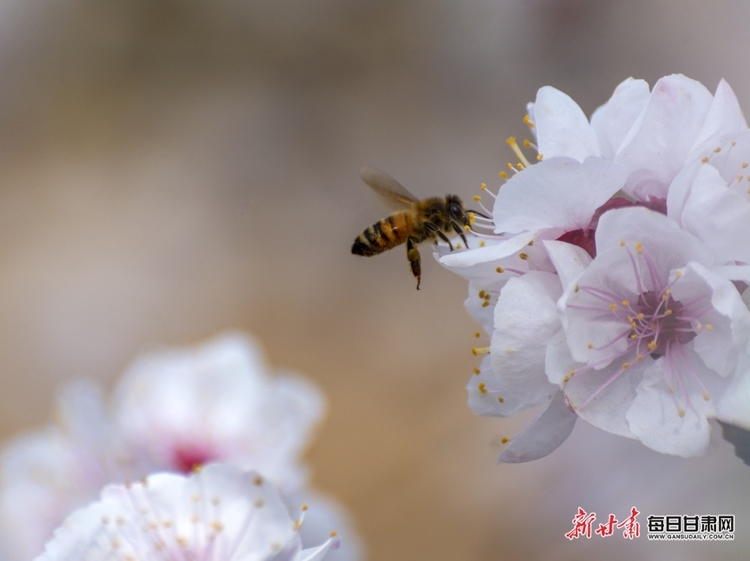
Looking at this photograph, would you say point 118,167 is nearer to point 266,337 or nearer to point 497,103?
point 266,337

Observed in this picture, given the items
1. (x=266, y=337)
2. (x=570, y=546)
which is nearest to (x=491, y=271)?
(x=570, y=546)

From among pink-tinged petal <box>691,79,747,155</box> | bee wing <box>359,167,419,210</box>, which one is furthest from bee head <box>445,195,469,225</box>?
pink-tinged petal <box>691,79,747,155</box>

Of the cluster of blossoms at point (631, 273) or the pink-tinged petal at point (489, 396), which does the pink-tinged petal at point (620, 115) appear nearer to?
the cluster of blossoms at point (631, 273)

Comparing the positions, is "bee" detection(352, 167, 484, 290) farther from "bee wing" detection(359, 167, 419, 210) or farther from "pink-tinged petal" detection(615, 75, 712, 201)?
"pink-tinged petal" detection(615, 75, 712, 201)

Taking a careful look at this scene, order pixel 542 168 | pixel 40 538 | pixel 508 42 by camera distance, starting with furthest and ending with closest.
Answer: pixel 508 42, pixel 40 538, pixel 542 168

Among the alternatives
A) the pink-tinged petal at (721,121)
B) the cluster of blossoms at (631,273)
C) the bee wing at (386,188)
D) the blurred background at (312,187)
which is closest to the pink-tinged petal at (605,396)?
the cluster of blossoms at (631,273)

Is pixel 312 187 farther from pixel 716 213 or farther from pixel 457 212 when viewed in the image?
pixel 716 213
